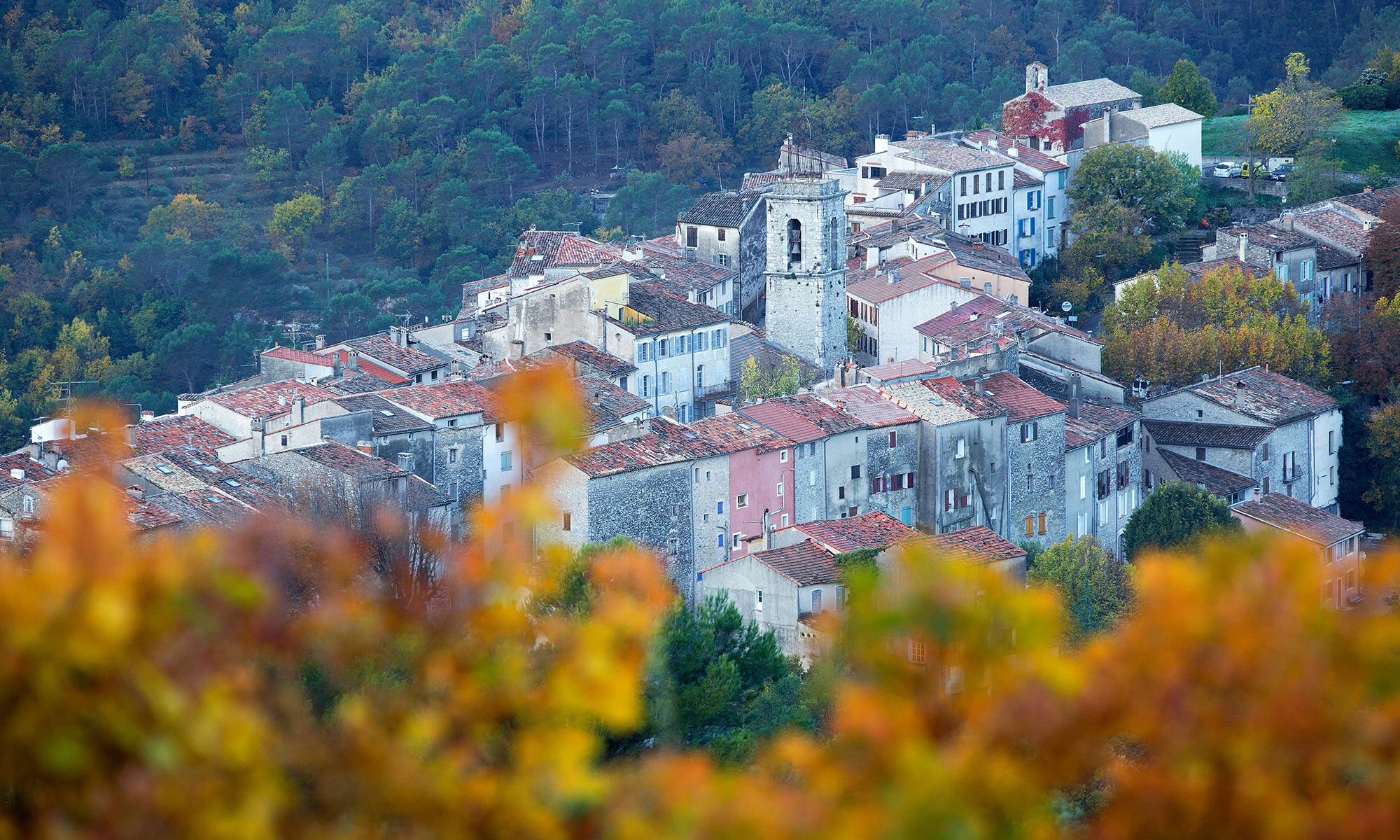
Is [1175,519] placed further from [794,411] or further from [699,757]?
[699,757]

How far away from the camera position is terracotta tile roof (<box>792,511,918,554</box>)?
32.5 m

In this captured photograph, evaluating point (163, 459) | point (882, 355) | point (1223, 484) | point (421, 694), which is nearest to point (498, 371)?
point (163, 459)

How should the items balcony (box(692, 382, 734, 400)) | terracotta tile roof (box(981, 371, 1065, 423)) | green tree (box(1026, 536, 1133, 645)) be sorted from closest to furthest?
green tree (box(1026, 536, 1133, 645)) → terracotta tile roof (box(981, 371, 1065, 423)) → balcony (box(692, 382, 734, 400))

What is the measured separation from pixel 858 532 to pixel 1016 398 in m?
7.57

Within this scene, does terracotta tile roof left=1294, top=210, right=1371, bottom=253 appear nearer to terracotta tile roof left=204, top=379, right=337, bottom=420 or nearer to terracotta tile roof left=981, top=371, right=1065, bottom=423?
terracotta tile roof left=981, top=371, right=1065, bottom=423

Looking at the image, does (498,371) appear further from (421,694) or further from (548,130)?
(548,130)

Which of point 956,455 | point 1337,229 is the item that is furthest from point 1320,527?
point 1337,229

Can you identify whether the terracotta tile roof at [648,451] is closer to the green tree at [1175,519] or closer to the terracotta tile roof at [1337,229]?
the green tree at [1175,519]

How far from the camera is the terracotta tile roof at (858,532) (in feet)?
107

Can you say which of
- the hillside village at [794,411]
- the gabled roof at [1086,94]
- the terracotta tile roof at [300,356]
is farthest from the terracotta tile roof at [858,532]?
the gabled roof at [1086,94]

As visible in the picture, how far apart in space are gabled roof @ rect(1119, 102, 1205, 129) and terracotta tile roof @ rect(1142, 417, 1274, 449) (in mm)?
25898

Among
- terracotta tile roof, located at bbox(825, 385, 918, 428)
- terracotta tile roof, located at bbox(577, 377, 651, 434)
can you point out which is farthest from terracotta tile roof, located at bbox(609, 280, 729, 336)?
terracotta tile roof, located at bbox(825, 385, 918, 428)

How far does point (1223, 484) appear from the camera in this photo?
4266 cm

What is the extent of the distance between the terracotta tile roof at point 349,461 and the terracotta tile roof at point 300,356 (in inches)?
356
